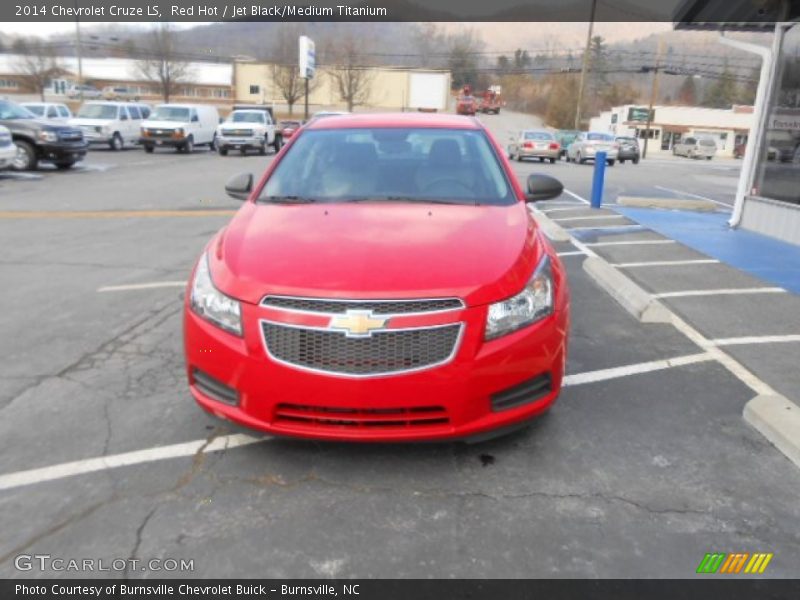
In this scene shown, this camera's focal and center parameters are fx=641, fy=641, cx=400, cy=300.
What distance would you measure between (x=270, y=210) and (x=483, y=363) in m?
1.72

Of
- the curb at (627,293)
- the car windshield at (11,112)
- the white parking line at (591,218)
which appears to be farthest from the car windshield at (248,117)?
the curb at (627,293)

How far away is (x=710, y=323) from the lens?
17.5ft

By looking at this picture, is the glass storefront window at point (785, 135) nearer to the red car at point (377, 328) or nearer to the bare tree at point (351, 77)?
the red car at point (377, 328)

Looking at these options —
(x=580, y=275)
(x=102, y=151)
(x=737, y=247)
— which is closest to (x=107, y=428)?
(x=580, y=275)

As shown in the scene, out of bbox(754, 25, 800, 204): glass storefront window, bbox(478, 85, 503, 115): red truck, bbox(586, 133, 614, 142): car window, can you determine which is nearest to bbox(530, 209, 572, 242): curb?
bbox(754, 25, 800, 204): glass storefront window

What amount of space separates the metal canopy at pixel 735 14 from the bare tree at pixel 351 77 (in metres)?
61.2

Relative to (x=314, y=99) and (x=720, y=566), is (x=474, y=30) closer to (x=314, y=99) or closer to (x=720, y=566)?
(x=314, y=99)

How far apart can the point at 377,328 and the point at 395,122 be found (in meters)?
2.50

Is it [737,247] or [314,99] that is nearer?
[737,247]

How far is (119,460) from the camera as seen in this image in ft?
10.5

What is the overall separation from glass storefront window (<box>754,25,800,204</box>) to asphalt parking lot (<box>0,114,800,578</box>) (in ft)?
17.2

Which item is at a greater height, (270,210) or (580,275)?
(270,210)

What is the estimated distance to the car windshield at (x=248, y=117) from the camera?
28.6 m

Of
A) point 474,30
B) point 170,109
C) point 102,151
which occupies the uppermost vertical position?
point 474,30
